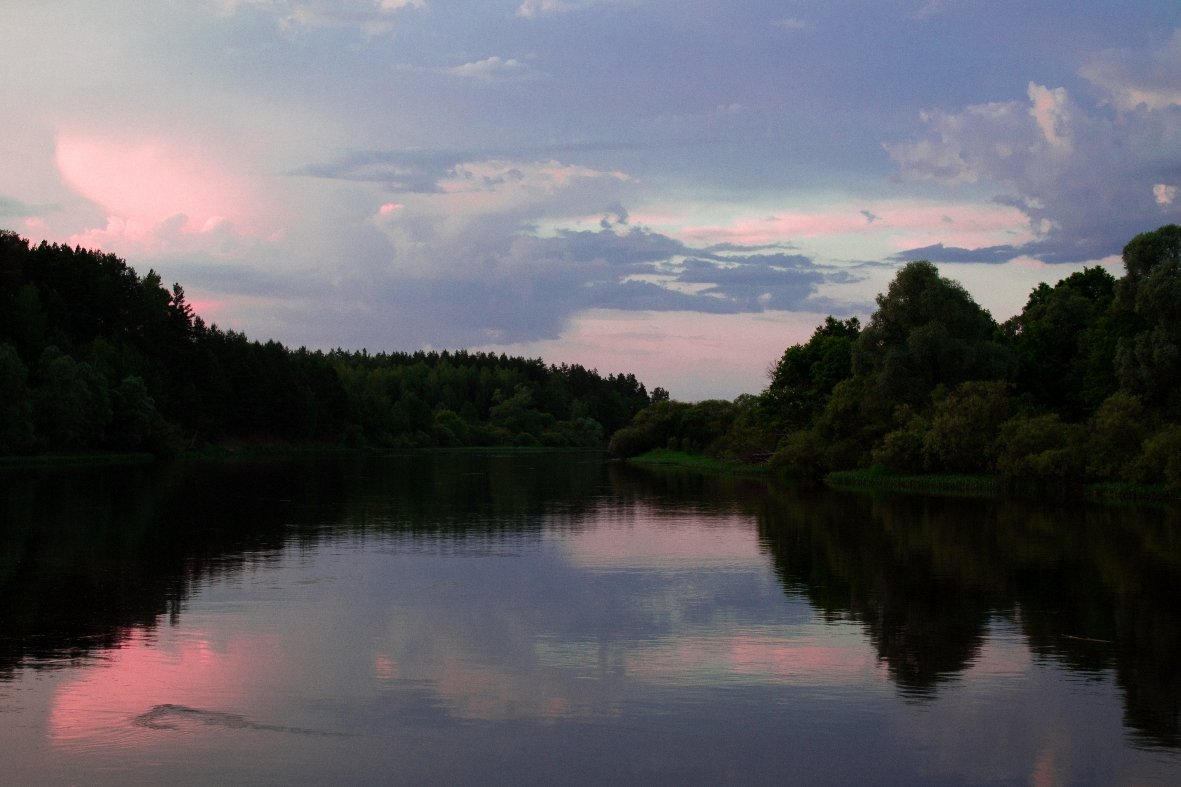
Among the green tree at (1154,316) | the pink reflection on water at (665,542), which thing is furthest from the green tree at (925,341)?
the pink reflection on water at (665,542)

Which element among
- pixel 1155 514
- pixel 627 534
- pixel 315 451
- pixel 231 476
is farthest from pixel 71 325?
pixel 1155 514

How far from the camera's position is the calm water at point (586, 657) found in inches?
515

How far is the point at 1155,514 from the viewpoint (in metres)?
45.5

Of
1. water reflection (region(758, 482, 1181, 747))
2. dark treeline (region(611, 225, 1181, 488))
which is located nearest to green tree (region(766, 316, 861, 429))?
dark treeline (region(611, 225, 1181, 488))

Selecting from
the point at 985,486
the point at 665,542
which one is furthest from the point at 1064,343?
the point at 665,542

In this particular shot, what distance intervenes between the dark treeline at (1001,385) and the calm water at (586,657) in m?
18.2

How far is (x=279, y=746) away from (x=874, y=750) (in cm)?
690

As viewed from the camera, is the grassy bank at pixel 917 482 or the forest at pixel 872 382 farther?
the grassy bank at pixel 917 482

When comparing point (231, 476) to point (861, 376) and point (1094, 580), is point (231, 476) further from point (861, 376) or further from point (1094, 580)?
point (1094, 580)

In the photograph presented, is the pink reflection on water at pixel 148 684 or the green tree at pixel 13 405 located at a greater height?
the green tree at pixel 13 405

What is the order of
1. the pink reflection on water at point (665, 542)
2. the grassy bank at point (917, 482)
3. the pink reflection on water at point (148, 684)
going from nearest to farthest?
the pink reflection on water at point (148, 684), the pink reflection on water at point (665, 542), the grassy bank at point (917, 482)

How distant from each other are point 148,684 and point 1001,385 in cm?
5730

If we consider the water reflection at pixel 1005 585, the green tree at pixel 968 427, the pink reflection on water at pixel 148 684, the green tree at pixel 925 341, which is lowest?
the water reflection at pixel 1005 585

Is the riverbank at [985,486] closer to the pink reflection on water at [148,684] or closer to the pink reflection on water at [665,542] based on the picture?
the pink reflection on water at [665,542]
